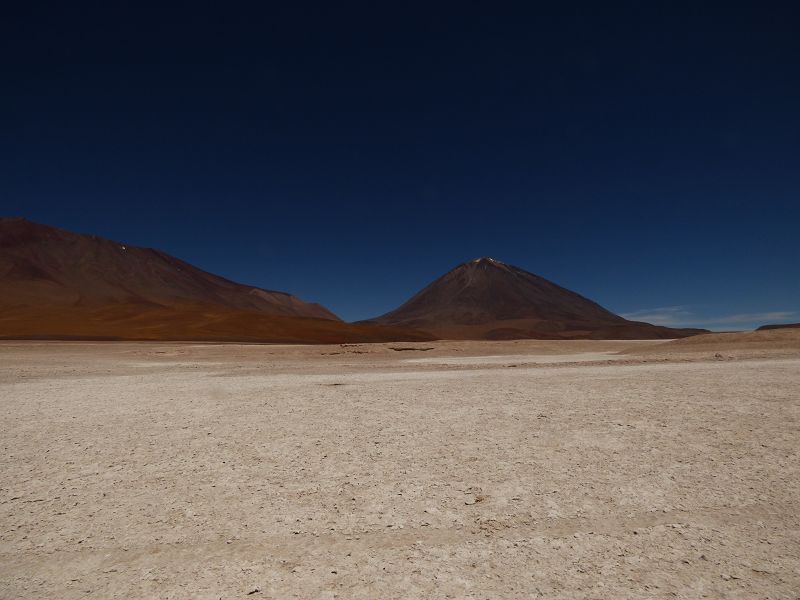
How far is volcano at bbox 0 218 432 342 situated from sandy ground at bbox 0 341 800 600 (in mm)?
54961

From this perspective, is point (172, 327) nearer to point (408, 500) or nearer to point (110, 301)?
point (408, 500)

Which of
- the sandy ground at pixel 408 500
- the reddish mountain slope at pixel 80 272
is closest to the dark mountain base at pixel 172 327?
A: the reddish mountain slope at pixel 80 272

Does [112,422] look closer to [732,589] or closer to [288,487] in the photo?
[288,487]

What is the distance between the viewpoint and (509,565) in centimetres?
381

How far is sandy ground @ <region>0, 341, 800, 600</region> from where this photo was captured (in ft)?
12.1

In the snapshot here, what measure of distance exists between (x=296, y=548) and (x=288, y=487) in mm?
1465

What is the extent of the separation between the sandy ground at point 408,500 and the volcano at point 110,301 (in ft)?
180

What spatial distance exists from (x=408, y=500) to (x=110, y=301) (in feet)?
516

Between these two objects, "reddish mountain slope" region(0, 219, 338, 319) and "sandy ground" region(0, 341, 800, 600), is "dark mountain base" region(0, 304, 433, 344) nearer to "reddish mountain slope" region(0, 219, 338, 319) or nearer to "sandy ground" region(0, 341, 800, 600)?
"reddish mountain slope" region(0, 219, 338, 319)

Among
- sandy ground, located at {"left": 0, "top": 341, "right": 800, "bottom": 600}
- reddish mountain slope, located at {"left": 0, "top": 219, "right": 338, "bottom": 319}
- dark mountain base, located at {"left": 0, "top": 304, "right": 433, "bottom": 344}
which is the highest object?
reddish mountain slope, located at {"left": 0, "top": 219, "right": 338, "bottom": 319}

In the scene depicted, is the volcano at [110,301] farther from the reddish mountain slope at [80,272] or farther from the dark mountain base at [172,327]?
the reddish mountain slope at [80,272]

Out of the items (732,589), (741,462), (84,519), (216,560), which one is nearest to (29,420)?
(84,519)

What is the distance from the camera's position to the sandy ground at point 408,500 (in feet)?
12.1

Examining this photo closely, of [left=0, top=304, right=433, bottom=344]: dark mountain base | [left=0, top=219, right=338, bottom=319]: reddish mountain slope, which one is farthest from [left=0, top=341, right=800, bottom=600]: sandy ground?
[left=0, top=219, right=338, bottom=319]: reddish mountain slope
